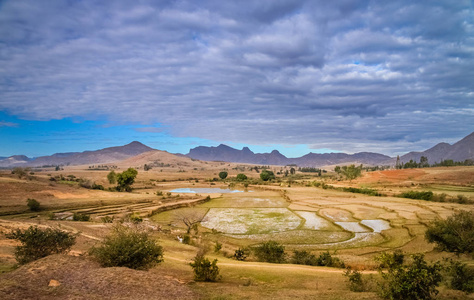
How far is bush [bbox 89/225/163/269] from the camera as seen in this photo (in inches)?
558

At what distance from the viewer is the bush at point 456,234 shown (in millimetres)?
19905

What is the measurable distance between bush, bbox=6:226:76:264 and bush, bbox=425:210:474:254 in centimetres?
2589

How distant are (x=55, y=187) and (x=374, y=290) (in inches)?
2381

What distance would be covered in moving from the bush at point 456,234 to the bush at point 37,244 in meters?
25.9

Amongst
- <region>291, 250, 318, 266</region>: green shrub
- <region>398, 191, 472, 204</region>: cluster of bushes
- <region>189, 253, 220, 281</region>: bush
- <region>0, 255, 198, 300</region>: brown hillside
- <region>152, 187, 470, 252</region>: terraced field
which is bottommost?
<region>152, 187, 470, 252</region>: terraced field

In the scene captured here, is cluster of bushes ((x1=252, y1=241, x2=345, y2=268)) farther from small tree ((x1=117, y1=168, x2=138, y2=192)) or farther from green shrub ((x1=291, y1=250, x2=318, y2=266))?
small tree ((x1=117, y1=168, x2=138, y2=192))

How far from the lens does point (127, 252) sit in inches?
557

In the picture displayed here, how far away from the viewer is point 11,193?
152 feet

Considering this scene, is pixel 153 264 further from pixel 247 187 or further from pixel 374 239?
pixel 247 187

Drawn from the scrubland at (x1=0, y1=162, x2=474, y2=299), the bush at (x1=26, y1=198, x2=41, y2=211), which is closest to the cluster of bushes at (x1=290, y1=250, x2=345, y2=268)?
the scrubland at (x1=0, y1=162, x2=474, y2=299)

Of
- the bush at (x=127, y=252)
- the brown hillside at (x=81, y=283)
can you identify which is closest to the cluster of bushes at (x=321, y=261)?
the brown hillside at (x=81, y=283)

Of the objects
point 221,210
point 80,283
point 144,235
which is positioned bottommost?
point 221,210

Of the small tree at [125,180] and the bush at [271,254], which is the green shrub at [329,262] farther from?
the small tree at [125,180]

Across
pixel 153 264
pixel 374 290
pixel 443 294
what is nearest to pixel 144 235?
pixel 153 264
